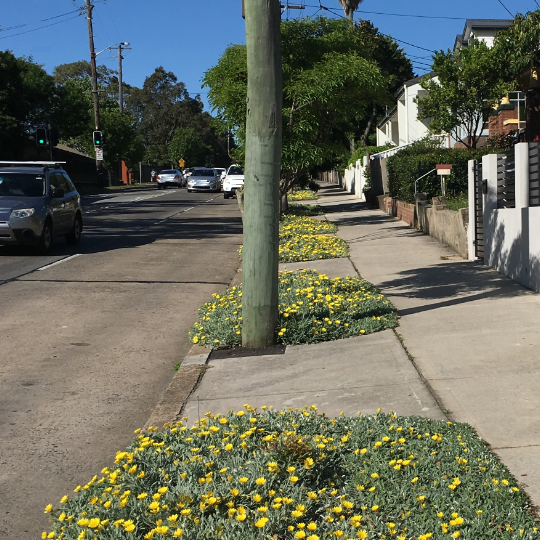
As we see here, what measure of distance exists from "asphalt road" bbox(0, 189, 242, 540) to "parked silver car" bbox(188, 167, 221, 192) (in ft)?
96.0

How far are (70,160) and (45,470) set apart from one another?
5807cm

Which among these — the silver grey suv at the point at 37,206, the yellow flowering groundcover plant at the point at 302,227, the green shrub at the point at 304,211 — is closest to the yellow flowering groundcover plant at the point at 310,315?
the silver grey suv at the point at 37,206

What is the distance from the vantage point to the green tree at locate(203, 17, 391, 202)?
1814cm

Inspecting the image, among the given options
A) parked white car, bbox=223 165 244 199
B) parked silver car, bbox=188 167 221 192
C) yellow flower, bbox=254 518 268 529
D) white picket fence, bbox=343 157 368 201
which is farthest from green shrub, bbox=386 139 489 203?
parked silver car, bbox=188 167 221 192

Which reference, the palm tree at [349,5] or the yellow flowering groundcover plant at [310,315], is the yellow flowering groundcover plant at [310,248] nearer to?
the yellow flowering groundcover plant at [310,315]

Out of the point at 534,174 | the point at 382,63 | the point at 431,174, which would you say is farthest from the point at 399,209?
the point at 382,63

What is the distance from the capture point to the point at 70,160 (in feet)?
197

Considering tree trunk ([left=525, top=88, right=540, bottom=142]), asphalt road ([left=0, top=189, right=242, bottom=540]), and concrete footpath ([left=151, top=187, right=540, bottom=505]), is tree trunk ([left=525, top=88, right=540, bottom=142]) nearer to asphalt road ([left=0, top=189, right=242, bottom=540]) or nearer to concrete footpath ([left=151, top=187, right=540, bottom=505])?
asphalt road ([left=0, top=189, right=242, bottom=540])

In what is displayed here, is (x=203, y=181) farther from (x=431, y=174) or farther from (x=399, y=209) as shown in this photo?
(x=431, y=174)

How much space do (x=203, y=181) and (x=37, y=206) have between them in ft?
105

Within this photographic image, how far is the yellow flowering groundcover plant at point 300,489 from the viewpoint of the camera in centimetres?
330

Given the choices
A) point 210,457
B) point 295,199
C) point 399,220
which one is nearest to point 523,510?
point 210,457

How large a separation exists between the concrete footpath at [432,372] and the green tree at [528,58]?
8.22 m

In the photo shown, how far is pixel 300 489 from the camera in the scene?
11.9ft
